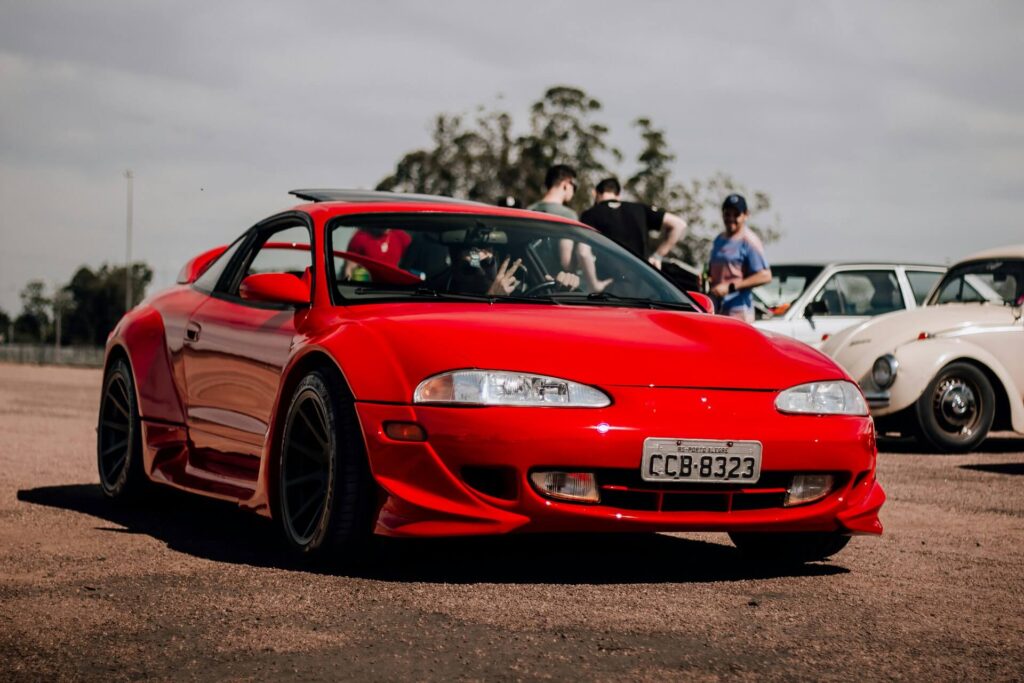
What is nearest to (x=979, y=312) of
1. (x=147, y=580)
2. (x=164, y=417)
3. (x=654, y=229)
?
(x=654, y=229)

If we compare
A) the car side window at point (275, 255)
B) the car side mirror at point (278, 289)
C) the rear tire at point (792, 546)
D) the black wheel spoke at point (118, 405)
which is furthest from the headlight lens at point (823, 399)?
the black wheel spoke at point (118, 405)

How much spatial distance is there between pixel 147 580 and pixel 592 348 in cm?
164

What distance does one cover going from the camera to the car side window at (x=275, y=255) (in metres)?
6.43

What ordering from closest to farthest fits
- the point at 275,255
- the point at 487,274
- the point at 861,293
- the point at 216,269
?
1. the point at 487,274
2. the point at 275,255
3. the point at 216,269
4. the point at 861,293

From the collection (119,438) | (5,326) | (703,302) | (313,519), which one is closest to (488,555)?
(313,519)

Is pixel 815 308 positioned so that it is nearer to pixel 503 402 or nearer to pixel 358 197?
pixel 358 197

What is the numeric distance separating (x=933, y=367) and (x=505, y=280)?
255 inches

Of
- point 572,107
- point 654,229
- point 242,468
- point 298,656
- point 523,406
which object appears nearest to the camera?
point 298,656

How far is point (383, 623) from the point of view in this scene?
14.0 ft

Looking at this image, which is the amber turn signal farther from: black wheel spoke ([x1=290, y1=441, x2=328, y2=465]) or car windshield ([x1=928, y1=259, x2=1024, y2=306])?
car windshield ([x1=928, y1=259, x2=1024, y2=306])

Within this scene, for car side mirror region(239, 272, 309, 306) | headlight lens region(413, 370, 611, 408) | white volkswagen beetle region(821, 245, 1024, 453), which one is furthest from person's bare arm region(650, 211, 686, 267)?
headlight lens region(413, 370, 611, 408)

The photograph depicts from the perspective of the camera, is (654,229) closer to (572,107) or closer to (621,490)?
(621,490)

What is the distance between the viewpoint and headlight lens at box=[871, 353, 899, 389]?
11.7 meters

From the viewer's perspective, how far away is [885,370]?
11773 mm
